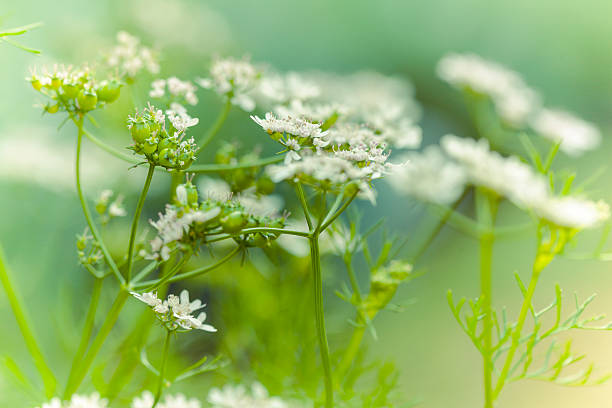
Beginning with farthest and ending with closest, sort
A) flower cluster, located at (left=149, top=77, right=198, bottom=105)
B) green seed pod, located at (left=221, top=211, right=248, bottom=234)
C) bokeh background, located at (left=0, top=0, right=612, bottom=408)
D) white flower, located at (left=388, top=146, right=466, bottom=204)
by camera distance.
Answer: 1. bokeh background, located at (left=0, top=0, right=612, bottom=408)
2. white flower, located at (left=388, top=146, right=466, bottom=204)
3. flower cluster, located at (left=149, top=77, right=198, bottom=105)
4. green seed pod, located at (left=221, top=211, right=248, bottom=234)

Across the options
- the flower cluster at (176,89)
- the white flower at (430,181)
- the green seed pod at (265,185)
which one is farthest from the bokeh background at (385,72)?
the green seed pod at (265,185)

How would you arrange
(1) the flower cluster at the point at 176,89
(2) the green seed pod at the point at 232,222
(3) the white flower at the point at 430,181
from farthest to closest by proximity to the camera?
(3) the white flower at the point at 430,181 → (1) the flower cluster at the point at 176,89 → (2) the green seed pod at the point at 232,222

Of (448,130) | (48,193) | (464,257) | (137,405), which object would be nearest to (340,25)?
(448,130)

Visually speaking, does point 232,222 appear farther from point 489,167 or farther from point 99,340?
point 489,167

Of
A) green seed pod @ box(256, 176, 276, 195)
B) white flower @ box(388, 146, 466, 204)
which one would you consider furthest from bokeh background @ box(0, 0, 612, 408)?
green seed pod @ box(256, 176, 276, 195)

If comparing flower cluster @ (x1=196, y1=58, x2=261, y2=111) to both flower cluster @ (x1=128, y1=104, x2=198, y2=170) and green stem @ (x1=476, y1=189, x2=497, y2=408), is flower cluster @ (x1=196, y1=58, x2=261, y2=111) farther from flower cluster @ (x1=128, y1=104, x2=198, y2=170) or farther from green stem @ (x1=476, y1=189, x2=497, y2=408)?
green stem @ (x1=476, y1=189, x2=497, y2=408)

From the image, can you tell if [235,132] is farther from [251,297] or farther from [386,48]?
[386,48]

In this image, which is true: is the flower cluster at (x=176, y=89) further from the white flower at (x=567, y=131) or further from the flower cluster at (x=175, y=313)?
the white flower at (x=567, y=131)
